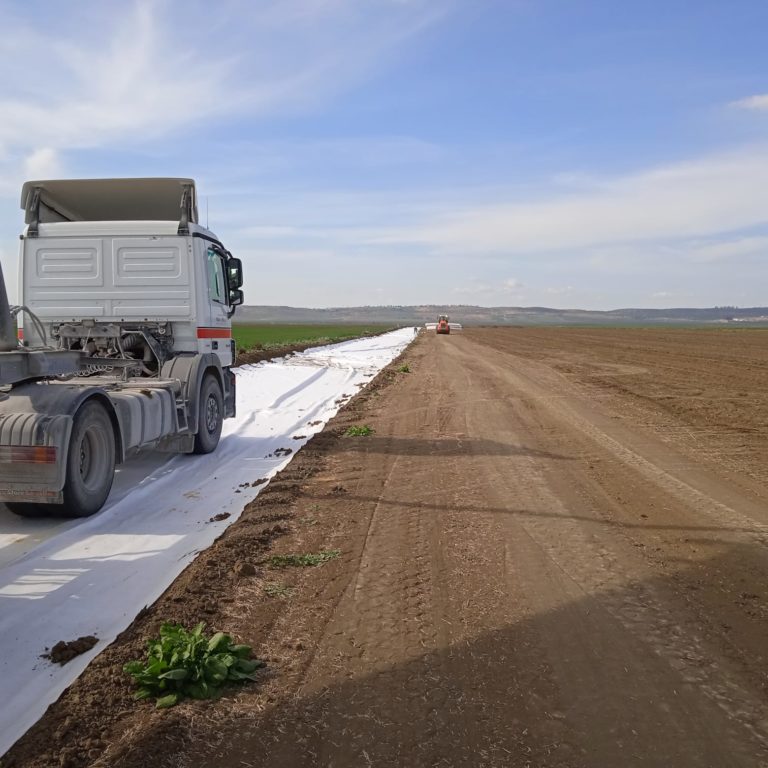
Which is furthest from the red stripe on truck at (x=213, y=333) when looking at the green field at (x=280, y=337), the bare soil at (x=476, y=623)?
the green field at (x=280, y=337)

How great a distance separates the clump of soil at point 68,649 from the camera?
380 centimetres

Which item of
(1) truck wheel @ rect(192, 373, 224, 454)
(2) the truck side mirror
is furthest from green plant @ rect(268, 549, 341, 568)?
(2) the truck side mirror

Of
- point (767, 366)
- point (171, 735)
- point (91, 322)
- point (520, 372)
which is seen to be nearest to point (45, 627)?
point (171, 735)

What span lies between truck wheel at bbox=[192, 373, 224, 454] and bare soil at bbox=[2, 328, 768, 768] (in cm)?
174

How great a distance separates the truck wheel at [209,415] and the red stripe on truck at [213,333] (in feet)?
1.88

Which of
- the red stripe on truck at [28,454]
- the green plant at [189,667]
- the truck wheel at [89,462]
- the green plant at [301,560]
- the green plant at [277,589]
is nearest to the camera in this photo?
the green plant at [189,667]

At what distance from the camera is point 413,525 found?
601 cm

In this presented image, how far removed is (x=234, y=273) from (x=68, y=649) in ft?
24.5

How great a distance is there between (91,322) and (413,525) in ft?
18.1

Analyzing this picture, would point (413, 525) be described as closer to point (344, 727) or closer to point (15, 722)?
point (344, 727)

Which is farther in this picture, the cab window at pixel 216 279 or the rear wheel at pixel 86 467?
the cab window at pixel 216 279

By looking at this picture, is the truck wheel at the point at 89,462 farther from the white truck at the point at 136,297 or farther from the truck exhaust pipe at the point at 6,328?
the truck exhaust pipe at the point at 6,328

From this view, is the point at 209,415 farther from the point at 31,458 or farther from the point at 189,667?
the point at 189,667

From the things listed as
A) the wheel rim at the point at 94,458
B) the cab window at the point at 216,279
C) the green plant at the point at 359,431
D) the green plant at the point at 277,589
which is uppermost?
the cab window at the point at 216,279
